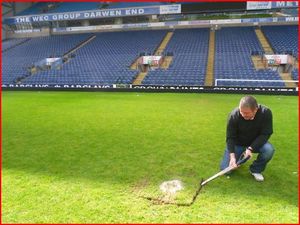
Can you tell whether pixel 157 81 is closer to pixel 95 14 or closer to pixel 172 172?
pixel 95 14

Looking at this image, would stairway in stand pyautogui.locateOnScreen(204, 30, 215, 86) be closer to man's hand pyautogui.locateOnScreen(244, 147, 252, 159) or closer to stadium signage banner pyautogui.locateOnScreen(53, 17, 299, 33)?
stadium signage banner pyautogui.locateOnScreen(53, 17, 299, 33)

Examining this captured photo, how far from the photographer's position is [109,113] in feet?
40.3

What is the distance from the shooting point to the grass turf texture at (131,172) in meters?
4.14

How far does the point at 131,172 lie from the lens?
5.69m

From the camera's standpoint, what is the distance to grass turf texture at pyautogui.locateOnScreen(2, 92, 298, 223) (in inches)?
163

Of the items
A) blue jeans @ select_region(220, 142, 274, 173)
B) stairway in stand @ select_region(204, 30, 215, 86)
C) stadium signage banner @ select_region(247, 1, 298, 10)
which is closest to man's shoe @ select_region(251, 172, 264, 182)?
blue jeans @ select_region(220, 142, 274, 173)

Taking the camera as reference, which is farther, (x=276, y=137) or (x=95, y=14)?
(x=95, y=14)

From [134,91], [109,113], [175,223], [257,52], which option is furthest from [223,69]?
[175,223]

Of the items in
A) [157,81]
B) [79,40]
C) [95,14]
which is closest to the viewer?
[157,81]

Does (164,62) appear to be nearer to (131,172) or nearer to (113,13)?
(113,13)

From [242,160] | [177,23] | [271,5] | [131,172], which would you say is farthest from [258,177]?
[177,23]

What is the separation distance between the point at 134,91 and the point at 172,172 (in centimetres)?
1584

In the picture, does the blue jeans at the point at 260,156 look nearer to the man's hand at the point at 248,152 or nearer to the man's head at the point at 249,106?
the man's hand at the point at 248,152

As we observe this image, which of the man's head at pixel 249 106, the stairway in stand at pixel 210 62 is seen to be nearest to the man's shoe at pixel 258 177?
the man's head at pixel 249 106
